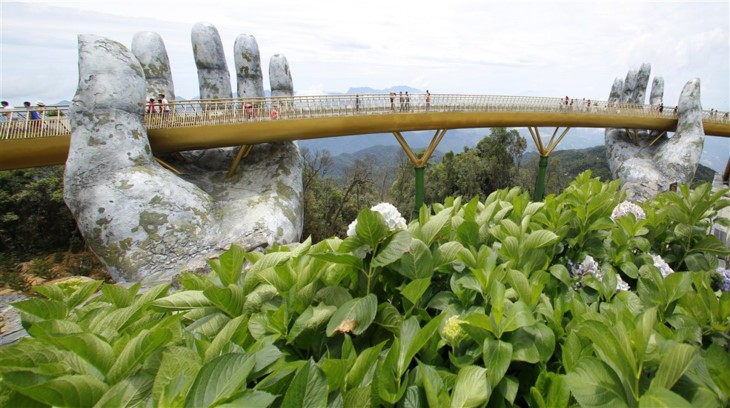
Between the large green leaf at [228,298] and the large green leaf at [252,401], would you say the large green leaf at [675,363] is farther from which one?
the large green leaf at [228,298]

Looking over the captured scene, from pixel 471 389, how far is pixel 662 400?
35 cm

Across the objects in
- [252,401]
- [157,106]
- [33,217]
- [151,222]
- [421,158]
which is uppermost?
[157,106]

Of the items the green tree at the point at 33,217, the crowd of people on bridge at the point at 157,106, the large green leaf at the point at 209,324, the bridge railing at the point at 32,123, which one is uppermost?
the crowd of people on bridge at the point at 157,106

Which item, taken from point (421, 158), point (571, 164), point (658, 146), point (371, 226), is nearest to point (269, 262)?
point (371, 226)

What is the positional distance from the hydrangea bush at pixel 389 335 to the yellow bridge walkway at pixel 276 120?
7.65 meters

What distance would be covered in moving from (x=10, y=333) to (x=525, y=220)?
363 centimetres

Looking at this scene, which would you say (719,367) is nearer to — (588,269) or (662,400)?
(662,400)

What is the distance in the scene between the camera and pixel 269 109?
923 cm

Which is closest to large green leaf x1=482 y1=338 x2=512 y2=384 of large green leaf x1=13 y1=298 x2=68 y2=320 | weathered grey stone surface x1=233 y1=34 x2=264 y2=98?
large green leaf x1=13 y1=298 x2=68 y2=320

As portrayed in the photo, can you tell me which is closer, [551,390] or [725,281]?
[551,390]

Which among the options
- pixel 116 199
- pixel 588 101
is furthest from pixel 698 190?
pixel 588 101

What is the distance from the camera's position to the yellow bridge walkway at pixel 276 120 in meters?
6.89

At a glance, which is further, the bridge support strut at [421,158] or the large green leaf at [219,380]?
the bridge support strut at [421,158]

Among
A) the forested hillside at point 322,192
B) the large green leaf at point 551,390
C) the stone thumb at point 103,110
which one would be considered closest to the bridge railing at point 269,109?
the stone thumb at point 103,110
